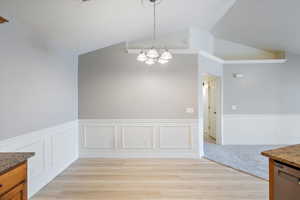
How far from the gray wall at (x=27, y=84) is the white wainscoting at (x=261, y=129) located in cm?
452

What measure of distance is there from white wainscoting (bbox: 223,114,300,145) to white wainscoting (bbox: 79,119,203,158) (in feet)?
5.51

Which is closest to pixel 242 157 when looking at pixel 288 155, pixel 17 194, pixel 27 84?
pixel 288 155

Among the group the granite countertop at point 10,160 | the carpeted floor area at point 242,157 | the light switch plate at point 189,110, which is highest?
the light switch plate at point 189,110

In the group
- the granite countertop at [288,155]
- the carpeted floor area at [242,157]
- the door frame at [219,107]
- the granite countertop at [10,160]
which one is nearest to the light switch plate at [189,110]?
the carpeted floor area at [242,157]

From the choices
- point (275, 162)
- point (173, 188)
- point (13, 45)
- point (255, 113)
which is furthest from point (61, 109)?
point (255, 113)

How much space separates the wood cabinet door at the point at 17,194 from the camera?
51.9 inches

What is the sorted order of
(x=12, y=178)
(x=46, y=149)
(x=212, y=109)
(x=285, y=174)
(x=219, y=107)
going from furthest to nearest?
(x=212, y=109) → (x=219, y=107) → (x=46, y=149) → (x=285, y=174) → (x=12, y=178)

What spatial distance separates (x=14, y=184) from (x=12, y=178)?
60 mm

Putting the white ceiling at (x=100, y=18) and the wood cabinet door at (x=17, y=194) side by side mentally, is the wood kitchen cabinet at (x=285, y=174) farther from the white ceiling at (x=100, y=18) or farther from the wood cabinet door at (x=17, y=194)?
the white ceiling at (x=100, y=18)

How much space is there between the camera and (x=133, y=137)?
4.20 metres

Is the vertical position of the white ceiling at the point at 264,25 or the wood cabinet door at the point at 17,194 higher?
the white ceiling at the point at 264,25

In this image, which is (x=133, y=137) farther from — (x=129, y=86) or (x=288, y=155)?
(x=288, y=155)

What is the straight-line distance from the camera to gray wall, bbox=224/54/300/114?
511 centimetres

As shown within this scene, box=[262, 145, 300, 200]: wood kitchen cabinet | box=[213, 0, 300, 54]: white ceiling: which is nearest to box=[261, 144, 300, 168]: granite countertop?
box=[262, 145, 300, 200]: wood kitchen cabinet
